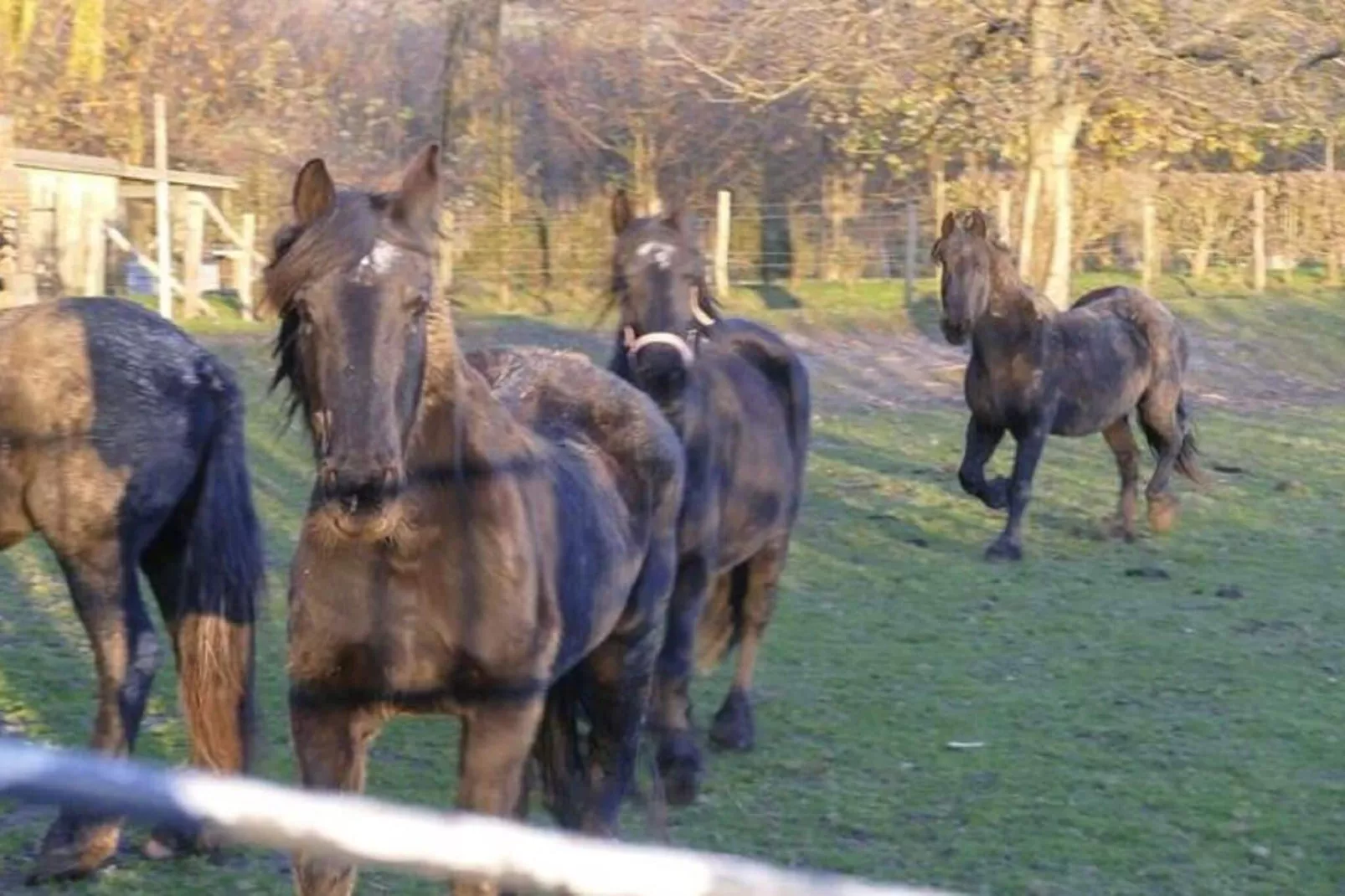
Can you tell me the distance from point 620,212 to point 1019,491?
17.7 feet

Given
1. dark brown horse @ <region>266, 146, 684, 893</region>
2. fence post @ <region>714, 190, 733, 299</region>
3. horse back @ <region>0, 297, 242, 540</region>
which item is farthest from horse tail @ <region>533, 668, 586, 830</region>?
fence post @ <region>714, 190, 733, 299</region>

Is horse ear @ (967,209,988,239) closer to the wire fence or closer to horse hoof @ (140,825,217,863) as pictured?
horse hoof @ (140,825,217,863)

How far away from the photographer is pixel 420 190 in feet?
12.4

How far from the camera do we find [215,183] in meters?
26.0

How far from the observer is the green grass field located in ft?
18.3

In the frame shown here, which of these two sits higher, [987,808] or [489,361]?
[489,361]

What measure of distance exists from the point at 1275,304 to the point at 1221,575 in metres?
17.9

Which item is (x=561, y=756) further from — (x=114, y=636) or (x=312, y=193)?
(x=312, y=193)

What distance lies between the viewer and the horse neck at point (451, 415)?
385 centimetres

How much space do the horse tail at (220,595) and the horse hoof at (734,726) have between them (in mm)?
2019

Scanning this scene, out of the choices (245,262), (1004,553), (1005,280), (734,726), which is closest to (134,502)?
(734,726)

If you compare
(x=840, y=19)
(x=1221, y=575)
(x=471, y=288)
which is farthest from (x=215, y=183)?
(x=1221, y=575)

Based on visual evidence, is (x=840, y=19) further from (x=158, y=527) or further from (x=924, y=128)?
(x=158, y=527)

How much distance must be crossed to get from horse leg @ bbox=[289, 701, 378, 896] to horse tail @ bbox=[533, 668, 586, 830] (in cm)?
108
